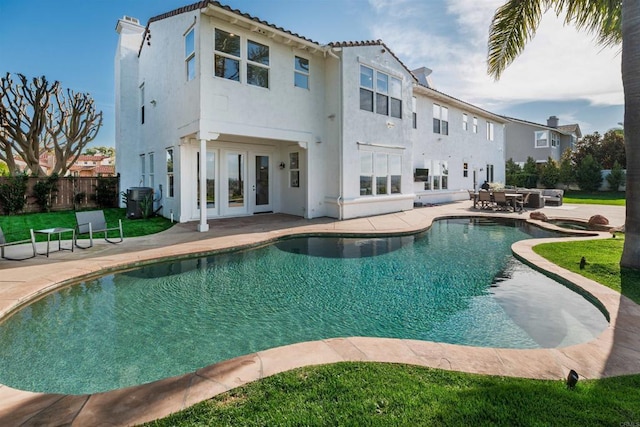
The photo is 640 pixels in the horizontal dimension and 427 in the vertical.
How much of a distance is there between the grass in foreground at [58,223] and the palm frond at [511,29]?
12.5 metres

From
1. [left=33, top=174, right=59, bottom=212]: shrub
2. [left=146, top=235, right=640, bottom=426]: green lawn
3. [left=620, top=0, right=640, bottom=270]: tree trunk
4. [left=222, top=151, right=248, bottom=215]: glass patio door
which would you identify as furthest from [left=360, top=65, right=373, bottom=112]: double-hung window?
[left=33, top=174, right=59, bottom=212]: shrub

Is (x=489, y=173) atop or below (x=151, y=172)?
atop

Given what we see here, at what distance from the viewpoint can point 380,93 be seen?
599 inches

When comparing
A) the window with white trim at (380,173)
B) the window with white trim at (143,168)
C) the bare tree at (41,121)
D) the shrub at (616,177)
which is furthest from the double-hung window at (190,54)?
the shrub at (616,177)

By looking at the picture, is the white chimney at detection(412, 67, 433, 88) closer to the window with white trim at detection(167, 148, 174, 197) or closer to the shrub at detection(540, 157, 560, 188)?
the shrub at detection(540, 157, 560, 188)

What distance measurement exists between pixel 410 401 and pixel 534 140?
4284cm

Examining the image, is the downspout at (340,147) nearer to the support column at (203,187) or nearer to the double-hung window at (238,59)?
the double-hung window at (238,59)

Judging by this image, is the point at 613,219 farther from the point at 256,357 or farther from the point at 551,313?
the point at 256,357

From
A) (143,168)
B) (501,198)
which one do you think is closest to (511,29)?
(501,198)

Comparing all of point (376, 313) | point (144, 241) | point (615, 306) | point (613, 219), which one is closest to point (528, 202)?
point (613, 219)

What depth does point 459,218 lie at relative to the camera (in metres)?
15.3

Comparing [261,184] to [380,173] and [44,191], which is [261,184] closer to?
[380,173]

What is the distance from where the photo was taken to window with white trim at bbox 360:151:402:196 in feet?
48.7

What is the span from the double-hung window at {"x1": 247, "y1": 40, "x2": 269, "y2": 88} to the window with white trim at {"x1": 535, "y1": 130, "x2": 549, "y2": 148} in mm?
36192
